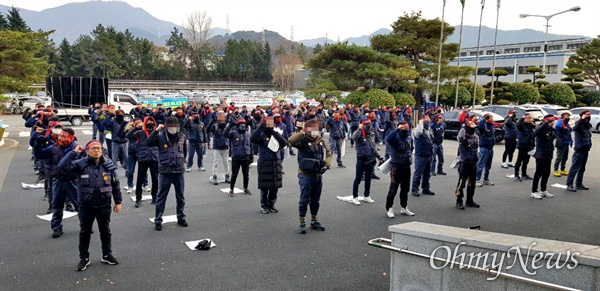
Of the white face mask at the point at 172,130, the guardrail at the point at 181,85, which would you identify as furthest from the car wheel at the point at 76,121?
the guardrail at the point at 181,85

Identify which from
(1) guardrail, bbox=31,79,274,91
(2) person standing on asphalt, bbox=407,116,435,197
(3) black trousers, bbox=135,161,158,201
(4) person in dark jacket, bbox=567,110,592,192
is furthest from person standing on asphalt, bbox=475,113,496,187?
(1) guardrail, bbox=31,79,274,91

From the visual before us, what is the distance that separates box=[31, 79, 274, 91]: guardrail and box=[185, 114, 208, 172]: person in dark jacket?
46.2 meters

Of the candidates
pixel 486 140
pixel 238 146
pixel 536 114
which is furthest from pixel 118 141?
pixel 536 114

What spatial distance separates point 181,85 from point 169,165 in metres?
55.8

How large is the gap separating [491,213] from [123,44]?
198ft

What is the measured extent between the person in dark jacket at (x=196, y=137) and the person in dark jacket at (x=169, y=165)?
472 centimetres

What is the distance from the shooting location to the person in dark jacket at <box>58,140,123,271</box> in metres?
5.43

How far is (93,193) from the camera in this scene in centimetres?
543

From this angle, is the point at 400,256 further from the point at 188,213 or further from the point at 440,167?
the point at 440,167

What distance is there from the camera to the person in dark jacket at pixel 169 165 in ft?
23.1

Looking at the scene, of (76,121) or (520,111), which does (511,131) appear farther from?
(76,121)

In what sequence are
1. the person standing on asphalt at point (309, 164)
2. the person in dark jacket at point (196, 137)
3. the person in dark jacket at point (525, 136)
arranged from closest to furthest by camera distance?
1. the person standing on asphalt at point (309, 164)
2. the person in dark jacket at point (525, 136)
3. the person in dark jacket at point (196, 137)

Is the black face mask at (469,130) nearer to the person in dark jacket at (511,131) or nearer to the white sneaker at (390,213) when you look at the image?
the white sneaker at (390,213)

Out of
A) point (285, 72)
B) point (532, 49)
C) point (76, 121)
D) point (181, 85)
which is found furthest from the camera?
point (285, 72)
